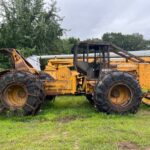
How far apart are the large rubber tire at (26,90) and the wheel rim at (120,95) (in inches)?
82.4

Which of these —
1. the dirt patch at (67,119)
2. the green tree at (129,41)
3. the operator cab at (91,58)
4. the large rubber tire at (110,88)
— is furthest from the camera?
the green tree at (129,41)

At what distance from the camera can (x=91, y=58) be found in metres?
12.1

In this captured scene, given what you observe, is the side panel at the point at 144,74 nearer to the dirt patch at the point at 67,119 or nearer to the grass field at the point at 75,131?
the grass field at the point at 75,131

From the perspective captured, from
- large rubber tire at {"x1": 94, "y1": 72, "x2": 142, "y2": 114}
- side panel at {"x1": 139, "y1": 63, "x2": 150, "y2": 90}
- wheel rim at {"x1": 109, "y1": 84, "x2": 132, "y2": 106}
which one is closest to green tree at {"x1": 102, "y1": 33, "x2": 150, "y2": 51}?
side panel at {"x1": 139, "y1": 63, "x2": 150, "y2": 90}

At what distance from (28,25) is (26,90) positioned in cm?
2043

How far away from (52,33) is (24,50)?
15.3 feet

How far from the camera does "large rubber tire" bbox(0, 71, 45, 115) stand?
10.9m

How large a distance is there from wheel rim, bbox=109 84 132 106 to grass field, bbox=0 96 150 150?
22.4 inches

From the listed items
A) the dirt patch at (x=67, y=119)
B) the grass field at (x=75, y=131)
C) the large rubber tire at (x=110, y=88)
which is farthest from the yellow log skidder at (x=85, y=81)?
the dirt patch at (x=67, y=119)

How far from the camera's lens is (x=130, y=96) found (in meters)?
11.2

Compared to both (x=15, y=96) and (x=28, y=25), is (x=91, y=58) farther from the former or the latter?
(x=28, y=25)

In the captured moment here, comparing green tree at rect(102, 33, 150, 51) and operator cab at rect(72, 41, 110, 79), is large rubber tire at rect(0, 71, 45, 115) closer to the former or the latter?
operator cab at rect(72, 41, 110, 79)

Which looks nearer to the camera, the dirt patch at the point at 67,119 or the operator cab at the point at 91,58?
the dirt patch at the point at 67,119

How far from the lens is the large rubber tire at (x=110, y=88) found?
35.8 ft
